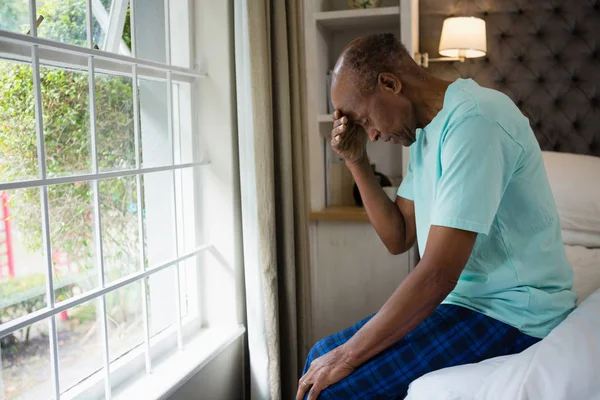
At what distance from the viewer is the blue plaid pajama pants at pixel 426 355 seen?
4.44 feet

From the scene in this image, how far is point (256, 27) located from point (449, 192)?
851 millimetres

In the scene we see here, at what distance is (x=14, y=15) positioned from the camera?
1280 millimetres

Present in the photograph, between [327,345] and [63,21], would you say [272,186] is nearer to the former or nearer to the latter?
[327,345]

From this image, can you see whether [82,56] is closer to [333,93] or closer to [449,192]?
[333,93]

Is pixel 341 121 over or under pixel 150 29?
under

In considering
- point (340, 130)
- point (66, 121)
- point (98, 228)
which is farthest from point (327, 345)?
point (66, 121)

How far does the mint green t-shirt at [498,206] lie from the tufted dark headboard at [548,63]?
1.51 meters

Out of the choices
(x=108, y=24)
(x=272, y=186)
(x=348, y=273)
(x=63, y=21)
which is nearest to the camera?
(x=63, y=21)

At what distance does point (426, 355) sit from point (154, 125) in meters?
1.08

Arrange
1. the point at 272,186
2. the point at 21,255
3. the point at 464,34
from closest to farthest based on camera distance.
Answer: the point at 21,255 → the point at 272,186 → the point at 464,34

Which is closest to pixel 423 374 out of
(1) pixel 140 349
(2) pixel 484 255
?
(2) pixel 484 255

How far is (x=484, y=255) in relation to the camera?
136 cm

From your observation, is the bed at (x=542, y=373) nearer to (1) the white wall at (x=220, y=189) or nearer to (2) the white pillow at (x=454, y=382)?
(2) the white pillow at (x=454, y=382)

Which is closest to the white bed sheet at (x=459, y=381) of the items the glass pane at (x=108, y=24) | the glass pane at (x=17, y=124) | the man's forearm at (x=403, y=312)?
the man's forearm at (x=403, y=312)
